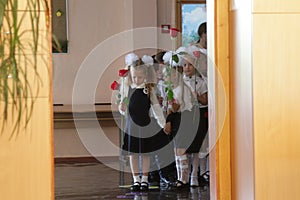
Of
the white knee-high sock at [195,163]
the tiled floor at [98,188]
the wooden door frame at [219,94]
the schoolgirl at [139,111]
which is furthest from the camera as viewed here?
the white knee-high sock at [195,163]

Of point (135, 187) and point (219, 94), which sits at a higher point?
point (219, 94)

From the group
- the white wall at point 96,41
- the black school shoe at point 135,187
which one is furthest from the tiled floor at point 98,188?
the white wall at point 96,41

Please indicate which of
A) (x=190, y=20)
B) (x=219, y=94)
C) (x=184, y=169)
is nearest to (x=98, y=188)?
(x=184, y=169)

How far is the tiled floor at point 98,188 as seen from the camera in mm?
4914

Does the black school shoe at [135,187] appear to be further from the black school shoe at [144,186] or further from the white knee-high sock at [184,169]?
the white knee-high sock at [184,169]

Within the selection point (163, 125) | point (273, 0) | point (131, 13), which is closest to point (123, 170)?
point (163, 125)

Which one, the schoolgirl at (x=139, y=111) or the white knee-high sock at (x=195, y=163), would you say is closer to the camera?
the schoolgirl at (x=139, y=111)

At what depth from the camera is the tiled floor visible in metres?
4.91

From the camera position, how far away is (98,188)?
5344 millimetres

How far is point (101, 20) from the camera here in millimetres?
7246

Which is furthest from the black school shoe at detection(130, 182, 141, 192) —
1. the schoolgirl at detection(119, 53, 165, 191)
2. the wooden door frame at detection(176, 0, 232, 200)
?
the wooden door frame at detection(176, 0, 232, 200)

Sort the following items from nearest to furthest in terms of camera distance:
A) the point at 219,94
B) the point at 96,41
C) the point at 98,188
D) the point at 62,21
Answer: the point at 219,94 < the point at 98,188 < the point at 62,21 < the point at 96,41

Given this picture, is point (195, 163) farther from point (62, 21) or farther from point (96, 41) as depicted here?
point (62, 21)

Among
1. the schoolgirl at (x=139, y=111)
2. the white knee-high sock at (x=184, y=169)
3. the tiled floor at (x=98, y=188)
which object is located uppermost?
the schoolgirl at (x=139, y=111)
